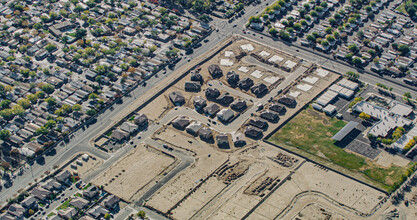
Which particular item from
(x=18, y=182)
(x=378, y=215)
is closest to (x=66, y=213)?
(x=18, y=182)

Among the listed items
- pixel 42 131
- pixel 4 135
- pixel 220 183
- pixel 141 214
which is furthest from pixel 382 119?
pixel 4 135

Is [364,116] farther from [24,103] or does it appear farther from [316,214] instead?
[24,103]

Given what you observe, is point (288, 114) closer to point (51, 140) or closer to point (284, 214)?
point (284, 214)

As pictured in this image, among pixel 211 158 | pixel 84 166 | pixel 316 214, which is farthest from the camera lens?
pixel 211 158

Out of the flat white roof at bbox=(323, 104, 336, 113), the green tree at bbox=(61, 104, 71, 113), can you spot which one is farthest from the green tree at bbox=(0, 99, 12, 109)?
the flat white roof at bbox=(323, 104, 336, 113)

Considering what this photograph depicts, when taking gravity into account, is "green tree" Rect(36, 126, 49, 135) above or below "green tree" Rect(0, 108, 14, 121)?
below

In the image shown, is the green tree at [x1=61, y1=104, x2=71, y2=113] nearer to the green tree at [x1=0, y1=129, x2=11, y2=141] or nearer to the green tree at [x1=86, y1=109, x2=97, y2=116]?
the green tree at [x1=86, y1=109, x2=97, y2=116]
